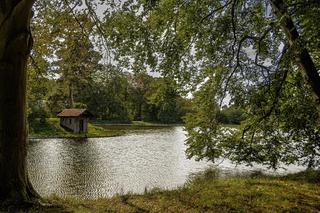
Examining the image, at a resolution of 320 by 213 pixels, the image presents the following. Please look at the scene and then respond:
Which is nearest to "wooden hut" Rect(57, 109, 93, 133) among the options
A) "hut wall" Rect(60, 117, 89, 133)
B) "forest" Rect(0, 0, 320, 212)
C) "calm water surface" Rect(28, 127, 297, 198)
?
"hut wall" Rect(60, 117, 89, 133)

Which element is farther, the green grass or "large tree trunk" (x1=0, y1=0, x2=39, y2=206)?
the green grass

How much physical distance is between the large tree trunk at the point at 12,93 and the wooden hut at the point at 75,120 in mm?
39432

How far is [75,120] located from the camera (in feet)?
150

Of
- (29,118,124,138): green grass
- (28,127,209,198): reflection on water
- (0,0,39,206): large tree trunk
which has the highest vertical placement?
(0,0,39,206): large tree trunk

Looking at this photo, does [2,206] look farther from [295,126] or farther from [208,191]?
[295,126]

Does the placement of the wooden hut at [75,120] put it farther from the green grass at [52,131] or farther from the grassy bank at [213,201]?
the grassy bank at [213,201]

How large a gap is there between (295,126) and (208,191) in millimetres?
5537

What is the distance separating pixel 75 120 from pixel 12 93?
4020 cm

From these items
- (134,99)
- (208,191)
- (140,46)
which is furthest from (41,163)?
(134,99)

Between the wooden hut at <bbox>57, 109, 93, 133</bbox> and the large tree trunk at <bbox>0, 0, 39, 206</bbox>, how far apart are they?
39432mm

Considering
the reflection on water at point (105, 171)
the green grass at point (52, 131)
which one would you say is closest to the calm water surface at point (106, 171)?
the reflection on water at point (105, 171)

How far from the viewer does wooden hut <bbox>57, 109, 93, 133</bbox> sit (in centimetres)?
4575

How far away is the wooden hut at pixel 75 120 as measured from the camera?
45.8m

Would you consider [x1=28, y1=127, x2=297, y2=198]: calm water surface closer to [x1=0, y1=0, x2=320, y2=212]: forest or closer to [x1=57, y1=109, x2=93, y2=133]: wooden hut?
[x1=0, y1=0, x2=320, y2=212]: forest
